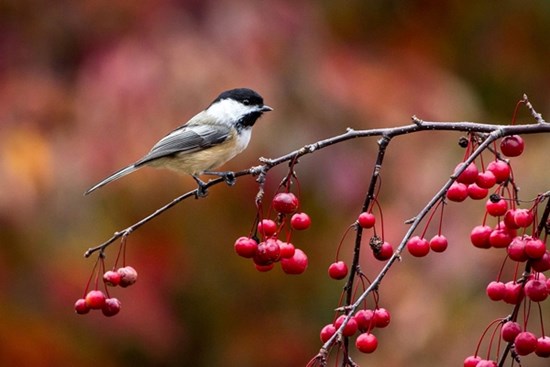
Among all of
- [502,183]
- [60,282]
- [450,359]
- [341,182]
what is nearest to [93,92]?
[60,282]

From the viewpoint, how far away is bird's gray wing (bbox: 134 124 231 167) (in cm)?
398

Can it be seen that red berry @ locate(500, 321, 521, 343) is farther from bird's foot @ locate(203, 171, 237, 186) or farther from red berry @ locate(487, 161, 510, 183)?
bird's foot @ locate(203, 171, 237, 186)

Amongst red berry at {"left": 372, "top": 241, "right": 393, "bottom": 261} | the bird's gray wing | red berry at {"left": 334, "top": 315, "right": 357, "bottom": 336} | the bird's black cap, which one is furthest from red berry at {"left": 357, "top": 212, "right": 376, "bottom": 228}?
the bird's black cap

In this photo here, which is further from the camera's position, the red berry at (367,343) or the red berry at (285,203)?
the red berry at (285,203)

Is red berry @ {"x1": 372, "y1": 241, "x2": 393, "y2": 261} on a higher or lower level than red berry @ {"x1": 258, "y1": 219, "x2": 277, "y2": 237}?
lower

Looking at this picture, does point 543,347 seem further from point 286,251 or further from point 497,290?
point 286,251

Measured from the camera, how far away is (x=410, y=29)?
569 centimetres

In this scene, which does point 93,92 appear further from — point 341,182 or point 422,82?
point 422,82

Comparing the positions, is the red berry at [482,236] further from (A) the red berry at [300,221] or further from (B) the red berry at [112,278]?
(B) the red berry at [112,278]

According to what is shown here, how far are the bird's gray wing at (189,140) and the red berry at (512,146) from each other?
1.95 metres

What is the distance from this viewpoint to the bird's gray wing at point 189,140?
157 inches

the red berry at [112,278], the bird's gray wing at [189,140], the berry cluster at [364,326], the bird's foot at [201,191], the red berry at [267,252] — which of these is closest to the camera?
the berry cluster at [364,326]

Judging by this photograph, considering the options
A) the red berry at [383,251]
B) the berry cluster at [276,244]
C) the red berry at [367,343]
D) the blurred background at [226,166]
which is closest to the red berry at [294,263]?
the berry cluster at [276,244]

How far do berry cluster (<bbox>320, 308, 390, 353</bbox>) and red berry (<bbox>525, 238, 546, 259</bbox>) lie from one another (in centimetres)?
37
